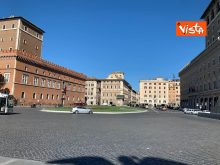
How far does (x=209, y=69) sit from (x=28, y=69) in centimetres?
5004

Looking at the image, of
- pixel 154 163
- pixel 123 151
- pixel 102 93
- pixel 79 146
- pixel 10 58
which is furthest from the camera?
pixel 102 93

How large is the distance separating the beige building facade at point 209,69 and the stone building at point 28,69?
1788 inches

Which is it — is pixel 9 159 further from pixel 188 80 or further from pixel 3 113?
pixel 188 80

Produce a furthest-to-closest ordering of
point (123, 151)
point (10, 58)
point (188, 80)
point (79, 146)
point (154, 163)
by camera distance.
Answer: point (188, 80) → point (10, 58) → point (79, 146) → point (123, 151) → point (154, 163)

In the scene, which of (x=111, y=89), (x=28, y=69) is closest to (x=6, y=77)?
(x=28, y=69)

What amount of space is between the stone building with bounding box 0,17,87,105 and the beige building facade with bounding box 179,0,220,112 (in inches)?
1788

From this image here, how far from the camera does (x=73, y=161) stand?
7191 mm

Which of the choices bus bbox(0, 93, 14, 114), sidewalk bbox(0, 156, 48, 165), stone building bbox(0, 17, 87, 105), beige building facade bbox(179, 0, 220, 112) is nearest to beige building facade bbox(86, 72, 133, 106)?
stone building bbox(0, 17, 87, 105)

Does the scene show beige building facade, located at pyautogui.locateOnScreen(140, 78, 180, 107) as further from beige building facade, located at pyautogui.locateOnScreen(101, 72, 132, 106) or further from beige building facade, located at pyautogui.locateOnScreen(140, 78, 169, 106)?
beige building facade, located at pyautogui.locateOnScreen(101, 72, 132, 106)

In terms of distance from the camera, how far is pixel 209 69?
70.6 metres

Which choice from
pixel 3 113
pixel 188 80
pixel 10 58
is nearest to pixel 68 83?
pixel 10 58

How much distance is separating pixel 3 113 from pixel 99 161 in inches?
1099

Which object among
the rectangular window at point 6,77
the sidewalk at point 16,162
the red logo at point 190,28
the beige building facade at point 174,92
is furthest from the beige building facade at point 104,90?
the sidewalk at point 16,162

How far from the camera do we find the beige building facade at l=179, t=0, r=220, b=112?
2527 inches
